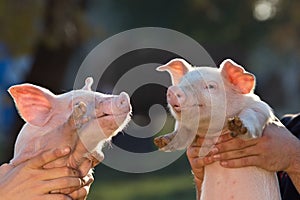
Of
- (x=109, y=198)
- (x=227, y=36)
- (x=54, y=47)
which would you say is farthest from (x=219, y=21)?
(x=109, y=198)

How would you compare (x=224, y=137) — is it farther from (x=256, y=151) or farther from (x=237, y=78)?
(x=237, y=78)

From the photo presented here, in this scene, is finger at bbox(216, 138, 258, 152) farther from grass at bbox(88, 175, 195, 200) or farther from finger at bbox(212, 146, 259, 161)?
grass at bbox(88, 175, 195, 200)

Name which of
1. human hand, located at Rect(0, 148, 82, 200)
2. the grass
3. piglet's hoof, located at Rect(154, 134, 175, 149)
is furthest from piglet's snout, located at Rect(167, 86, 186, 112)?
the grass

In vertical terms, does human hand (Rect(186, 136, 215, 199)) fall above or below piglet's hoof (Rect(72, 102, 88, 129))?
below

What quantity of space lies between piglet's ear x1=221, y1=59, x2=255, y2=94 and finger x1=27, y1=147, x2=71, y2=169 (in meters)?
0.73

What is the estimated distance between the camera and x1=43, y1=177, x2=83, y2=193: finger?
3211 mm

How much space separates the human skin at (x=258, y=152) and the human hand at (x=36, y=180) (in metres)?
0.56

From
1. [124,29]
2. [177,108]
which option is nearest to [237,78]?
[177,108]

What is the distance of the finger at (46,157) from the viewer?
318 cm

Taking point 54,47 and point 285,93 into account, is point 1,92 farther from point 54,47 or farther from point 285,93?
point 285,93

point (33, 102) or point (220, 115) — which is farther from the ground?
point (33, 102)

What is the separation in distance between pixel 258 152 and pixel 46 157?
0.83 meters

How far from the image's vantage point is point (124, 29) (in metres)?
15.4

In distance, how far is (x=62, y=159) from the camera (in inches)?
128
